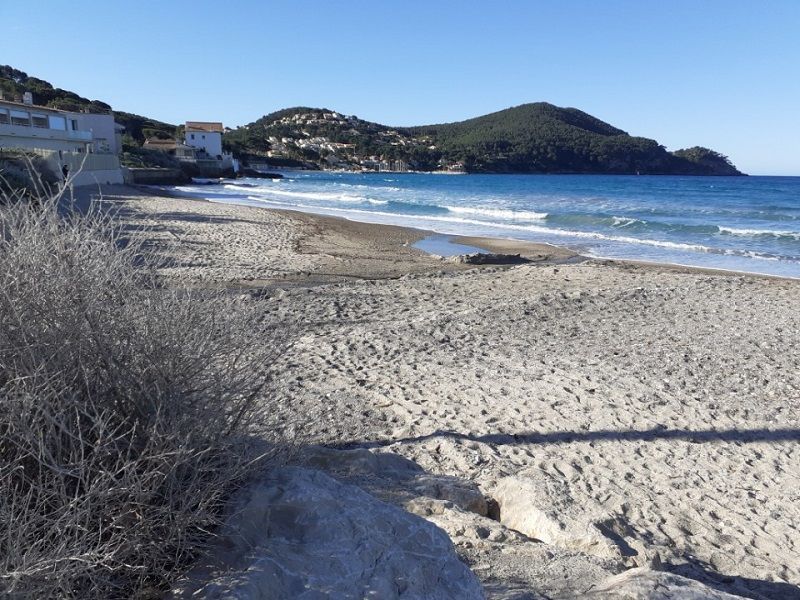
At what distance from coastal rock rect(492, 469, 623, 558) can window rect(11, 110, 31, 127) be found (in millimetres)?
46330

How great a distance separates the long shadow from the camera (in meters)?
5.22

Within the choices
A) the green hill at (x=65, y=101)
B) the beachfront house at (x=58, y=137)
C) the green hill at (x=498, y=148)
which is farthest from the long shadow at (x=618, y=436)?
the green hill at (x=498, y=148)

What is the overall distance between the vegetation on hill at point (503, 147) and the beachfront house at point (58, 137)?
53.7 m

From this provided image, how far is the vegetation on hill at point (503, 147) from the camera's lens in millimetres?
122750

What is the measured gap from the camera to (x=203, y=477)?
2.38 meters

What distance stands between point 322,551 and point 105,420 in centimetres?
86

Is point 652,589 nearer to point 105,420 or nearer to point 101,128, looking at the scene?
point 105,420

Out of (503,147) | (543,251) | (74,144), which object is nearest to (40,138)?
(74,144)

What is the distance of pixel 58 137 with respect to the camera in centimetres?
4359

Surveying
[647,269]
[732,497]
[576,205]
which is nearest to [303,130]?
[576,205]

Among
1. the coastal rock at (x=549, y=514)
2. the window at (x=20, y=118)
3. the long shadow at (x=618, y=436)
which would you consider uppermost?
the window at (x=20, y=118)

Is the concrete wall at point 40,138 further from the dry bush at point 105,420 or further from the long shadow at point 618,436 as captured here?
the dry bush at point 105,420

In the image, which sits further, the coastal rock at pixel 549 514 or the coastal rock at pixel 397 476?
the coastal rock at pixel 397 476

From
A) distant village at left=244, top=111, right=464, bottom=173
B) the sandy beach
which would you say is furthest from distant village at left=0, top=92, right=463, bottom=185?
the sandy beach
